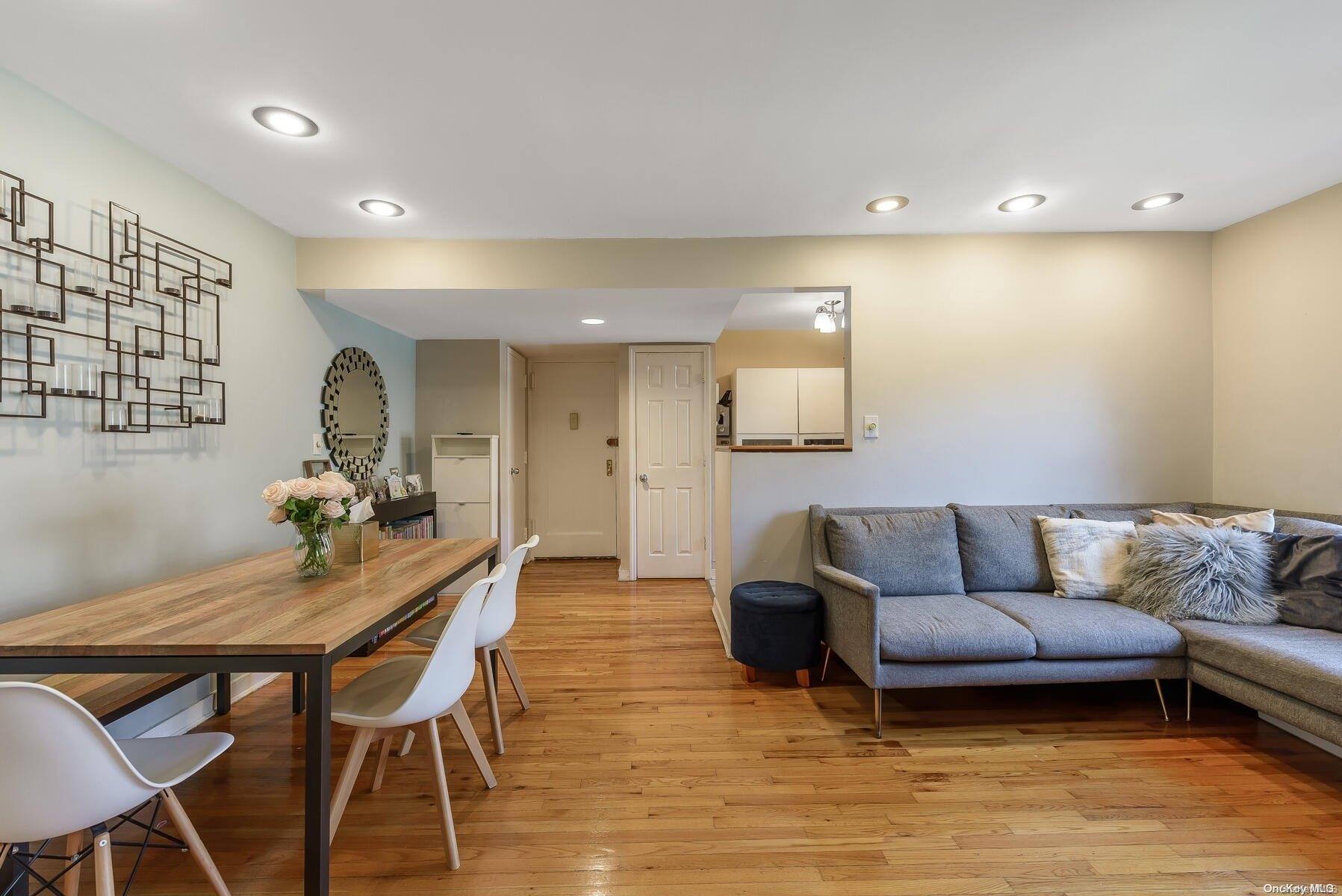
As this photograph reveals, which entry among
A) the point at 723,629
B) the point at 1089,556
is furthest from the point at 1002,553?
the point at 723,629

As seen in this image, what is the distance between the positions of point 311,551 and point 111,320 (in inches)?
45.4

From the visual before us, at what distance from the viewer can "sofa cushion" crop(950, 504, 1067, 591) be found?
2869mm

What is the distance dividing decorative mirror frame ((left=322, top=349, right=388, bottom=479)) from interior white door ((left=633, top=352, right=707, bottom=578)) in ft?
6.51

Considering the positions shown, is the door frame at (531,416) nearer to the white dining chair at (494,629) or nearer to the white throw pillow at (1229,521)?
the white dining chair at (494,629)

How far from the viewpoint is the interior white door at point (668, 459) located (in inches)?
197

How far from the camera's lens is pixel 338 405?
3.52 meters

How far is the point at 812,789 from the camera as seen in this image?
6.48 ft

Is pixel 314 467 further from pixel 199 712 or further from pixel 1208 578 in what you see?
pixel 1208 578

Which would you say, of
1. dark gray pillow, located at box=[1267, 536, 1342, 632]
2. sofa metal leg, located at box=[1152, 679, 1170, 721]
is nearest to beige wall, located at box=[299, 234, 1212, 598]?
dark gray pillow, located at box=[1267, 536, 1342, 632]

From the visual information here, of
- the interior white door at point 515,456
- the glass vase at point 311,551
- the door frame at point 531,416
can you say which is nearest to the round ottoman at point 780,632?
the glass vase at point 311,551

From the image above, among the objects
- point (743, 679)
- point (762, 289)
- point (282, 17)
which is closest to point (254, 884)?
point (743, 679)

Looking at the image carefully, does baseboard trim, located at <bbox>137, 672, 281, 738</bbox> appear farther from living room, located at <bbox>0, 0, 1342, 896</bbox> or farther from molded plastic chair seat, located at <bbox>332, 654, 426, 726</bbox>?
molded plastic chair seat, located at <bbox>332, 654, 426, 726</bbox>

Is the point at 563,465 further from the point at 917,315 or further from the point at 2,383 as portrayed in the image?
the point at 2,383

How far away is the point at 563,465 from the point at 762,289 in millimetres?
3406
